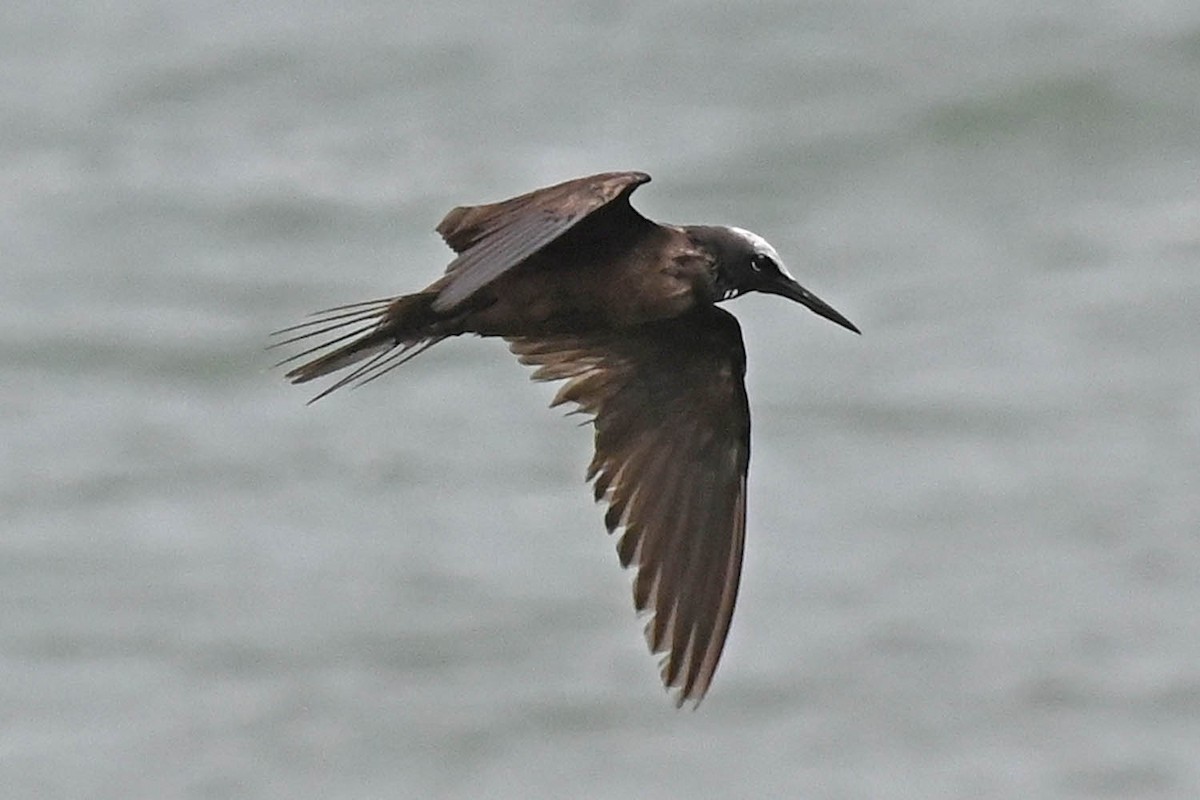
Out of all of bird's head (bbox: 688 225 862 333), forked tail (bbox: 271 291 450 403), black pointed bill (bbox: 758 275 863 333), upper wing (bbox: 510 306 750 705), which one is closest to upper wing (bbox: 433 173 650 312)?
forked tail (bbox: 271 291 450 403)

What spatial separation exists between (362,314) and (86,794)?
23.9 ft

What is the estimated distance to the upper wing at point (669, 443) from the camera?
7.68m

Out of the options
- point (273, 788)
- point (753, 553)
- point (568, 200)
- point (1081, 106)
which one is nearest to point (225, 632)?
point (273, 788)

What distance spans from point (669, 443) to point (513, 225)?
1.46m

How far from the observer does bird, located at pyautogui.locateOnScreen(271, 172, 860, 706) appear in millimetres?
7078

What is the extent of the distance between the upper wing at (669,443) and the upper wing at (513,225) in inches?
30.6

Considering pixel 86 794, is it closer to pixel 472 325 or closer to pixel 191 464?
pixel 191 464

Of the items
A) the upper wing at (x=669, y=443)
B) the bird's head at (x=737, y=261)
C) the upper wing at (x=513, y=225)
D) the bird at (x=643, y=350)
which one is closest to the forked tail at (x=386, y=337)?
the bird at (x=643, y=350)

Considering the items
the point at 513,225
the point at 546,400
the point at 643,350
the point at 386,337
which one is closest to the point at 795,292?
the point at 643,350

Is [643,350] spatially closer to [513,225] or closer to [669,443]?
[669,443]

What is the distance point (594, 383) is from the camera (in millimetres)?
7918

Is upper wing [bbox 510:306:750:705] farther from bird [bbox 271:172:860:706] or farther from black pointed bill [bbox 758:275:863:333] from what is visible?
black pointed bill [bbox 758:275:863:333]

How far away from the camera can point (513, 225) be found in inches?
258

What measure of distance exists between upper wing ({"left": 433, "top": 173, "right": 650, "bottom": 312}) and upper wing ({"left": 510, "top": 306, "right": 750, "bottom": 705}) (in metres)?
0.78
